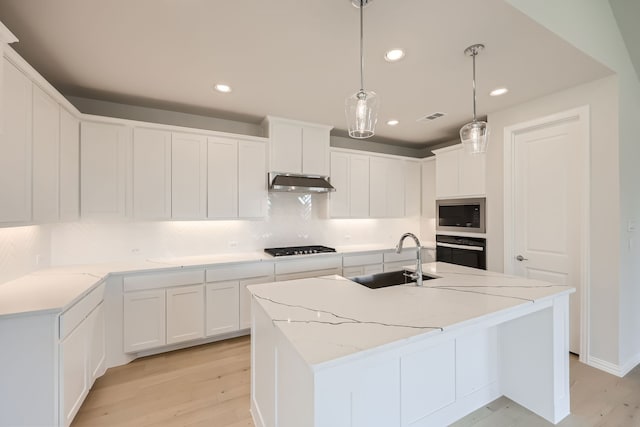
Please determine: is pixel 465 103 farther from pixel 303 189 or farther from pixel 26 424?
pixel 26 424

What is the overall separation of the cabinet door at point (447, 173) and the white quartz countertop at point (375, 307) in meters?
1.95

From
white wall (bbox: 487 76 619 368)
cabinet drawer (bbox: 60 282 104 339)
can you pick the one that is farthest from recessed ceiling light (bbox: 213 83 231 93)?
white wall (bbox: 487 76 619 368)

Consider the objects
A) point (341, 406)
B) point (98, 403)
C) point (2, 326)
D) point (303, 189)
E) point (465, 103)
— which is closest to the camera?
point (341, 406)

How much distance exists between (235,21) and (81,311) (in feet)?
7.17

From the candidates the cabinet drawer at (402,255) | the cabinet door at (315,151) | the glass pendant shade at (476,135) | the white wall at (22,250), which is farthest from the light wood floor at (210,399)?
the cabinet door at (315,151)

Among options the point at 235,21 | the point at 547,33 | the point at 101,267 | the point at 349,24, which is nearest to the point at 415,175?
the point at 547,33

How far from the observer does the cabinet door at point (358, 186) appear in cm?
386

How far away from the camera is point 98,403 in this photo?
6.48ft

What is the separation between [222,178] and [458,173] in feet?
10.0

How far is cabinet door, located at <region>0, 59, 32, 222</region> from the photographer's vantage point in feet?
5.02

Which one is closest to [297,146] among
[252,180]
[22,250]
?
[252,180]

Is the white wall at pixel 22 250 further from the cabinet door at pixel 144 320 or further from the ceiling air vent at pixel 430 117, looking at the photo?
the ceiling air vent at pixel 430 117

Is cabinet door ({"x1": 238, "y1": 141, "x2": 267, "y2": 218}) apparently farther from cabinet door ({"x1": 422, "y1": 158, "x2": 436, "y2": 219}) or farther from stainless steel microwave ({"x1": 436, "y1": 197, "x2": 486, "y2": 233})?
cabinet door ({"x1": 422, "y1": 158, "x2": 436, "y2": 219})

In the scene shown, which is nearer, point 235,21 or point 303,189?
point 235,21
